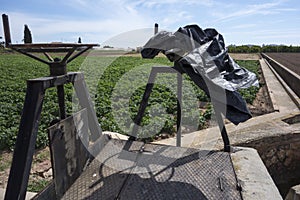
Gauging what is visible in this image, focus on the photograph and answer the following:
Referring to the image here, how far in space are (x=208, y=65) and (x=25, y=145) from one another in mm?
1908

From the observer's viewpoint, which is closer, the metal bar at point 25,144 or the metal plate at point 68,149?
the metal bar at point 25,144

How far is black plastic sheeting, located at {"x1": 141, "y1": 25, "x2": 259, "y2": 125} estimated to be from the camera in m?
2.56

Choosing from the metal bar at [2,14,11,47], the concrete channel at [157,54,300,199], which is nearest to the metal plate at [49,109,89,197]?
the metal bar at [2,14,11,47]

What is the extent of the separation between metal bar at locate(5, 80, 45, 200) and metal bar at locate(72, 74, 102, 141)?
682mm

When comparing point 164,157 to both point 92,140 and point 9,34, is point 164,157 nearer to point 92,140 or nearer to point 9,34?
point 92,140

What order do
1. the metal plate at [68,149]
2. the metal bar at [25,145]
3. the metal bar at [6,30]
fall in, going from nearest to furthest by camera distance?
the metal bar at [25,145], the metal bar at [6,30], the metal plate at [68,149]

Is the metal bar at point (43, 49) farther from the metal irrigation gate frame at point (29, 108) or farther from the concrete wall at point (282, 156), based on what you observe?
the concrete wall at point (282, 156)

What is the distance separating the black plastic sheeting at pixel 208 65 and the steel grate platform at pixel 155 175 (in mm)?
656

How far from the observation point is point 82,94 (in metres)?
2.87

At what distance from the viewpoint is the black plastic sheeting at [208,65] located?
8.41 ft

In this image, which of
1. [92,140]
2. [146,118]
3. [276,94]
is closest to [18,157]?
[92,140]

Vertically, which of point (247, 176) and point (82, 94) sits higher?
point (82, 94)

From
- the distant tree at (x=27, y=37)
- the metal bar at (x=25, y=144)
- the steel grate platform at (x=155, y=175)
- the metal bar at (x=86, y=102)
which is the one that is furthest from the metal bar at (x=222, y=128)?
the distant tree at (x=27, y=37)

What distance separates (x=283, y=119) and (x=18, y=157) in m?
5.00
